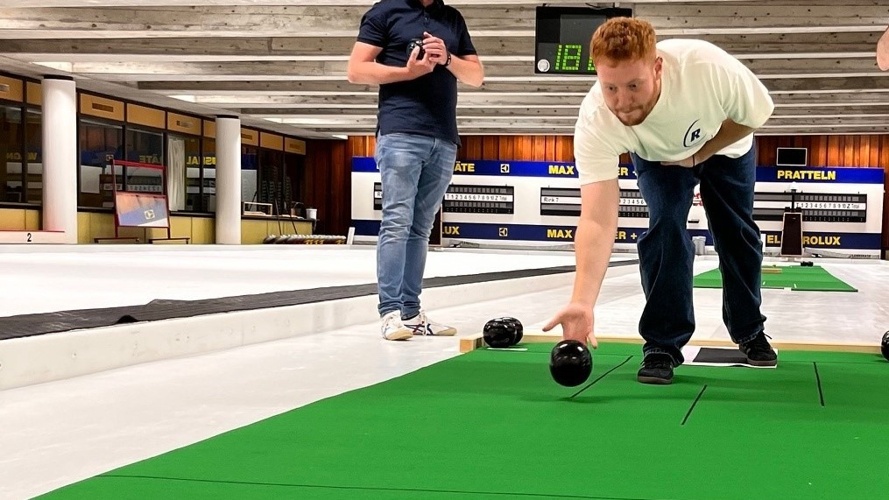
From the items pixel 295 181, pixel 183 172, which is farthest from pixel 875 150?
pixel 183 172

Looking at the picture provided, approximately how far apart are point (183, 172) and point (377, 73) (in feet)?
56.0

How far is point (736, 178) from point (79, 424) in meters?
1.78

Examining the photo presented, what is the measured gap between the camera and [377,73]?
11.5 ft

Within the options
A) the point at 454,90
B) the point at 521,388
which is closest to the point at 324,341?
the point at 454,90

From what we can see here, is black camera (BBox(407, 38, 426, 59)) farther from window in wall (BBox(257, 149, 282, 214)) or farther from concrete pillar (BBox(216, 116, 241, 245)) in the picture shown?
window in wall (BBox(257, 149, 282, 214))

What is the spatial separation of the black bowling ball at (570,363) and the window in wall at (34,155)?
578 inches

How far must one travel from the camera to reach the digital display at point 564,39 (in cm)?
940

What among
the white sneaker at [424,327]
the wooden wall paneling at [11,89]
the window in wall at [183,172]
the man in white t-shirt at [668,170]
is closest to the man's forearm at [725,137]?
the man in white t-shirt at [668,170]

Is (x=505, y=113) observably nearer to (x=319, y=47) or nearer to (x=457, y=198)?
(x=457, y=198)

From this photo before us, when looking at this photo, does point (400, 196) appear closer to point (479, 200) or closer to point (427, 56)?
point (427, 56)

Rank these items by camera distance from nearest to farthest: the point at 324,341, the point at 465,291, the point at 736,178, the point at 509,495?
the point at 509,495
the point at 736,178
the point at 324,341
the point at 465,291

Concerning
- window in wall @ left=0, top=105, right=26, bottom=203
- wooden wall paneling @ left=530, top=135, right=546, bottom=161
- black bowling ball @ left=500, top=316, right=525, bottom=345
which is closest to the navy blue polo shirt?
black bowling ball @ left=500, top=316, right=525, bottom=345

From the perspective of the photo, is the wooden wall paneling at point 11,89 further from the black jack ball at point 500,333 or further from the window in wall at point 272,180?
the black jack ball at point 500,333

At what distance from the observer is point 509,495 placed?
127 cm
